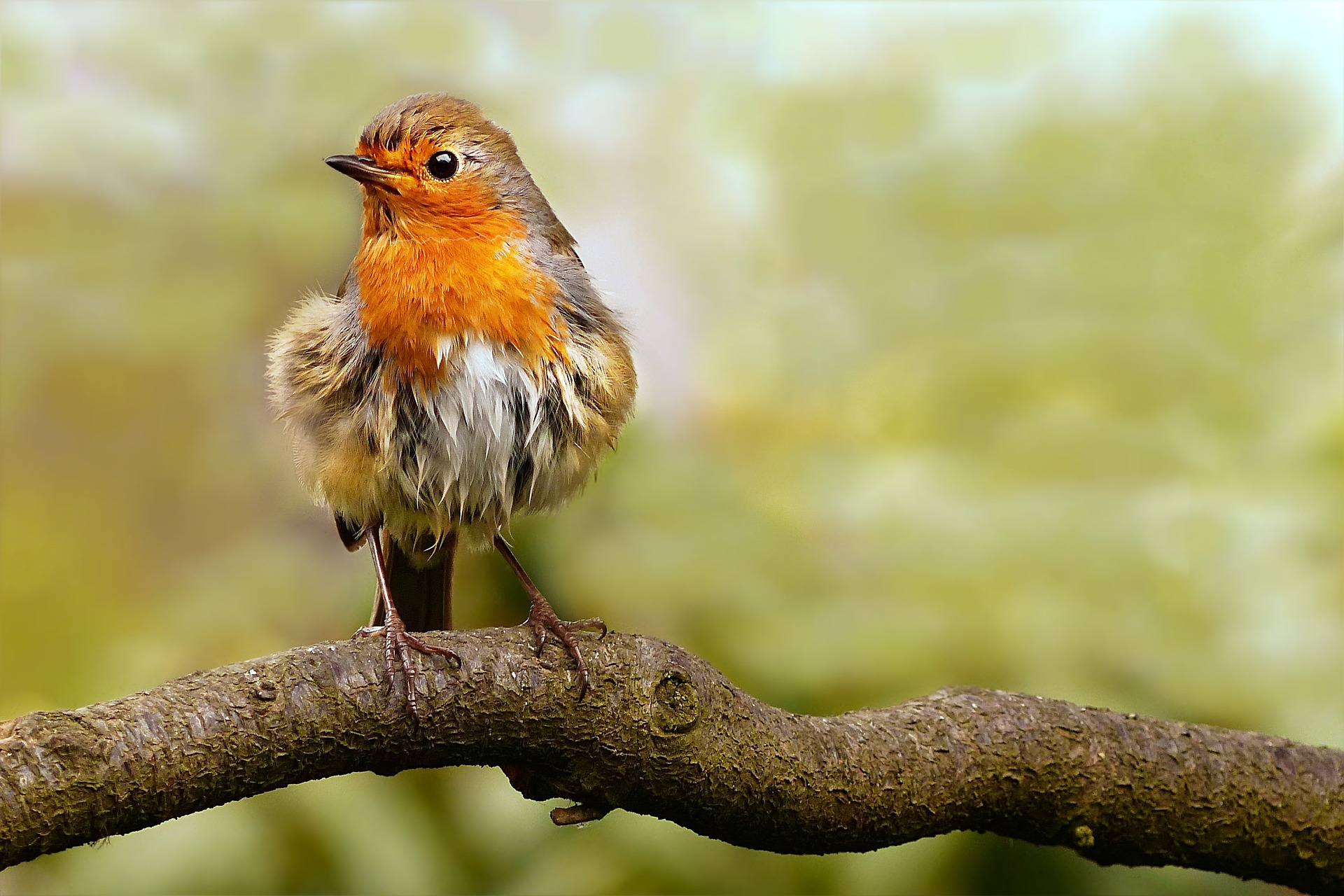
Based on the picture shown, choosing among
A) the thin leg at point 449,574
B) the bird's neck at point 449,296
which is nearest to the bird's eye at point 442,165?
the bird's neck at point 449,296

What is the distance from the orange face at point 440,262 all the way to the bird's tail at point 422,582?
0.57 meters

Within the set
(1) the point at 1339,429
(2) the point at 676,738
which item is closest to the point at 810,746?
(2) the point at 676,738

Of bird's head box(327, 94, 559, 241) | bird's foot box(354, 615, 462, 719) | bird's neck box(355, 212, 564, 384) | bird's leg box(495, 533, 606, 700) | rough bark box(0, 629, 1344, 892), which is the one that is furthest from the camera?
bird's head box(327, 94, 559, 241)

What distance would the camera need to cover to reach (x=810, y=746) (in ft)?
7.64

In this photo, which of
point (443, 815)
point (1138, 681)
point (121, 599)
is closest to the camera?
point (443, 815)

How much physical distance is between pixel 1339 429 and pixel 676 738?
214 centimetres

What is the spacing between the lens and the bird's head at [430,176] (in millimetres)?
2801

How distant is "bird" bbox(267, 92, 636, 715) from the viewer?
269cm

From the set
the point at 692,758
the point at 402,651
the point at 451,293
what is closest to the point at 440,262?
the point at 451,293

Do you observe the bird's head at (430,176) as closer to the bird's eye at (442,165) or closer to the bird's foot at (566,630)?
the bird's eye at (442,165)

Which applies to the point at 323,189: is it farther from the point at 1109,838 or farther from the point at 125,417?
the point at 1109,838

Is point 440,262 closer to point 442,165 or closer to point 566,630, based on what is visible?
point 442,165

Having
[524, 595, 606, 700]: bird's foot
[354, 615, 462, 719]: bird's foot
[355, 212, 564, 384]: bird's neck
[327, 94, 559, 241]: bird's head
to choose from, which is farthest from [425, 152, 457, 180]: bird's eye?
[354, 615, 462, 719]: bird's foot

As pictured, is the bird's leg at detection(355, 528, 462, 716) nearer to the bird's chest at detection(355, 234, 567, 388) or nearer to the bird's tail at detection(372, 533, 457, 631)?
the bird's chest at detection(355, 234, 567, 388)
